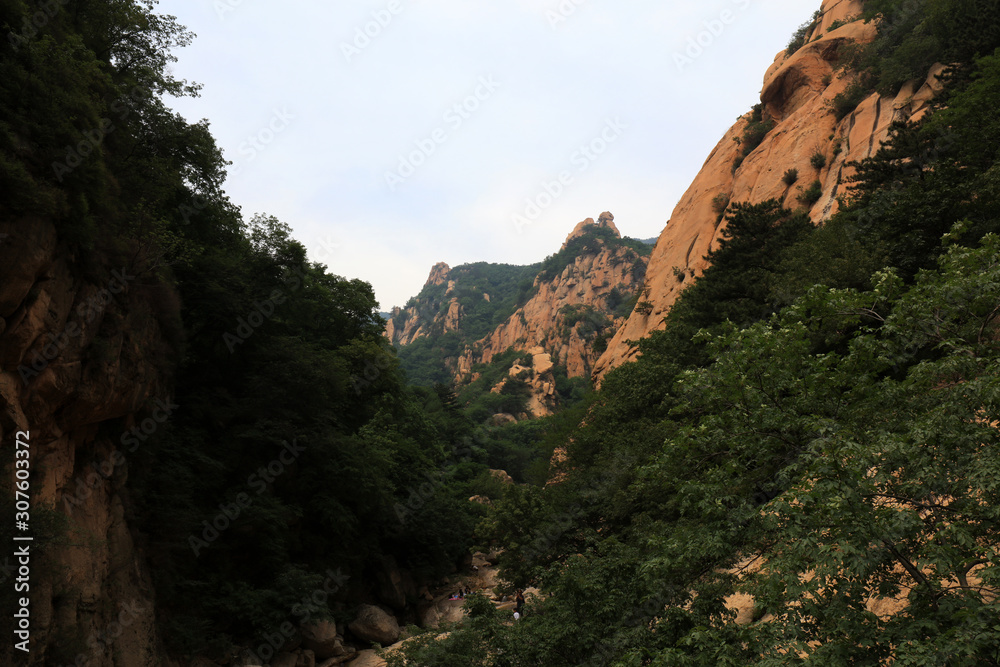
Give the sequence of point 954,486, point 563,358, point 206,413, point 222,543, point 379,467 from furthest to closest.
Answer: point 563,358 < point 379,467 < point 206,413 < point 222,543 < point 954,486

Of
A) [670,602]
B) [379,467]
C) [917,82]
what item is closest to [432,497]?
[379,467]

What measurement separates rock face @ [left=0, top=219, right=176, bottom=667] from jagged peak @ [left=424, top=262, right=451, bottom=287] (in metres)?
158

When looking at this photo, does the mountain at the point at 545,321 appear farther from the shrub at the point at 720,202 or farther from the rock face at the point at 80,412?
the rock face at the point at 80,412

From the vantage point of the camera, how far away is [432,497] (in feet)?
84.1

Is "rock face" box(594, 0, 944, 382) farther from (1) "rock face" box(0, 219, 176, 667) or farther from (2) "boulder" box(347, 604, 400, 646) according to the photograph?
(1) "rock face" box(0, 219, 176, 667)

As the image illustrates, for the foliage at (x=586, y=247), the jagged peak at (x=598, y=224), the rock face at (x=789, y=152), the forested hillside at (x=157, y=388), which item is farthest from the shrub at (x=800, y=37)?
the jagged peak at (x=598, y=224)

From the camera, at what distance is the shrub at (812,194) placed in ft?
83.1

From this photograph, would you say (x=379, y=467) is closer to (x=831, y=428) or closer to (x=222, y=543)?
(x=222, y=543)

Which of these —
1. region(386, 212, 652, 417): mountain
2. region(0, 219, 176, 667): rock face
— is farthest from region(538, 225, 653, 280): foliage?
region(0, 219, 176, 667): rock face

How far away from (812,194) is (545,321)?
68.3m

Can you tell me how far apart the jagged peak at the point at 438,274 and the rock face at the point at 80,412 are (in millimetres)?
157733

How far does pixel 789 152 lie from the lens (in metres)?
28.8

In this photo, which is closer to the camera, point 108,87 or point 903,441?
point 903,441

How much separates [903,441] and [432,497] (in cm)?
2310
